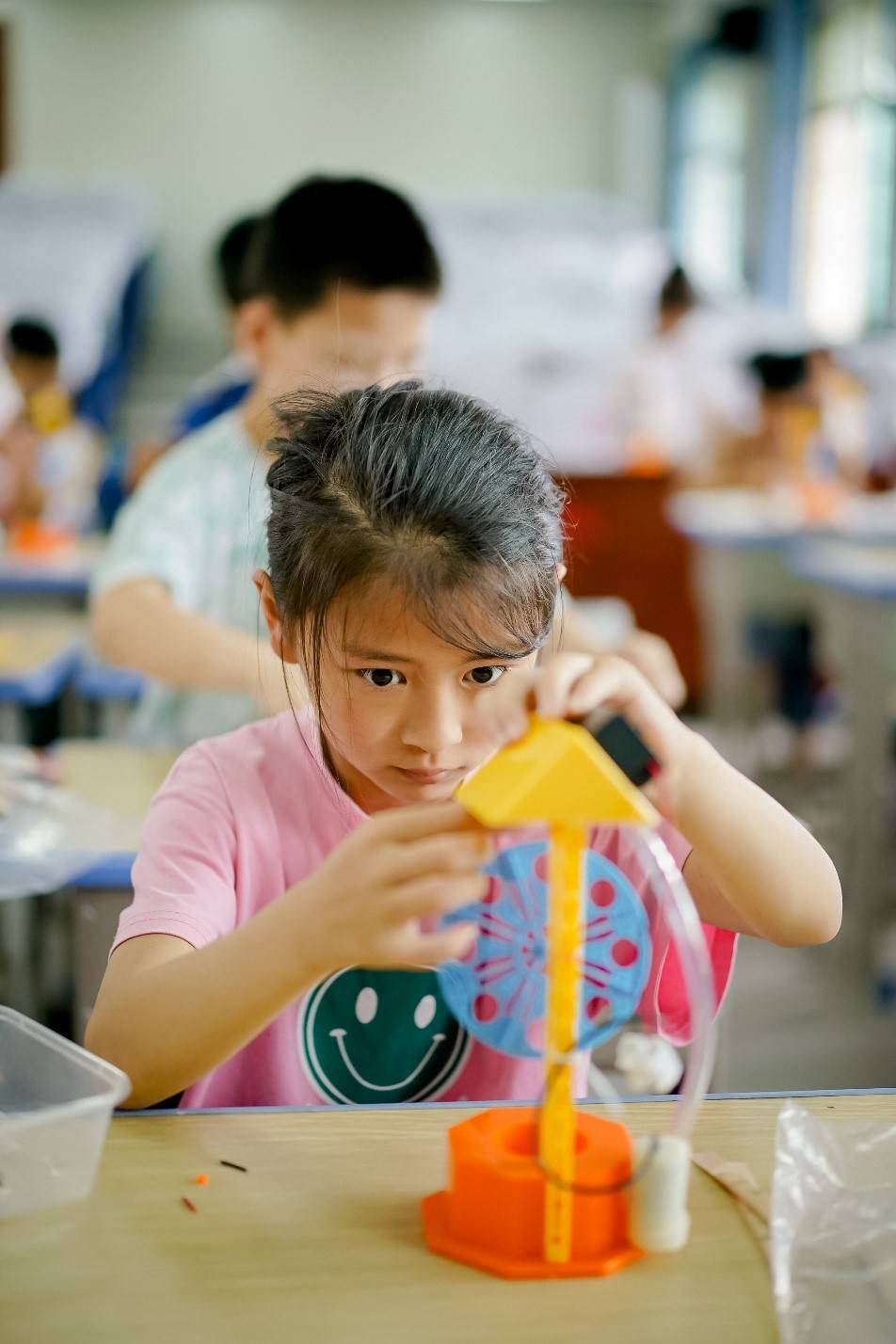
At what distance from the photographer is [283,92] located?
938 centimetres

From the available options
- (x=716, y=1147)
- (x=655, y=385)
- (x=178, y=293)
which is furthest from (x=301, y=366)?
(x=178, y=293)

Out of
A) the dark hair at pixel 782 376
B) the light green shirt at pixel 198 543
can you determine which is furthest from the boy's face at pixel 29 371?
the light green shirt at pixel 198 543

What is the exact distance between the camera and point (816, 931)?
2.85ft

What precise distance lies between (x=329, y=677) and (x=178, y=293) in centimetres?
893

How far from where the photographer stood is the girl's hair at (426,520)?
821 mm

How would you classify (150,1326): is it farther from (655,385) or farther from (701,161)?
(701,161)

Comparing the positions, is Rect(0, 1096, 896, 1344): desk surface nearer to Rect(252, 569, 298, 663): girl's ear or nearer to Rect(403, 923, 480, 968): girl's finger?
Rect(403, 923, 480, 968): girl's finger

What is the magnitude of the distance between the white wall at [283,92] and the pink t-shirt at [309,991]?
8.73 meters

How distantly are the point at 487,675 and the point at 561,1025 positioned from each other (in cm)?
26

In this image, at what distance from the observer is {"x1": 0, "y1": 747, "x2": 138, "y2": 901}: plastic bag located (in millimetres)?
1339

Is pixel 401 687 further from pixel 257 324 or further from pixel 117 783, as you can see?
pixel 257 324

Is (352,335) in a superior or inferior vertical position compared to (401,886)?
superior

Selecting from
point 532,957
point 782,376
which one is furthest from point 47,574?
point 782,376

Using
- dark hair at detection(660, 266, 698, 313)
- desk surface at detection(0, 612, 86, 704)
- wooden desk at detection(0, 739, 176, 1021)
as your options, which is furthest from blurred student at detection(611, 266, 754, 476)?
wooden desk at detection(0, 739, 176, 1021)
